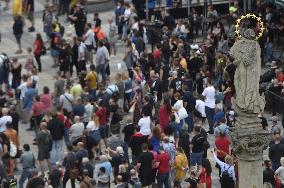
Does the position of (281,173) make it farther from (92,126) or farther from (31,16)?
(31,16)

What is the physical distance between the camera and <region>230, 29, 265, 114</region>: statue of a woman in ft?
69.3

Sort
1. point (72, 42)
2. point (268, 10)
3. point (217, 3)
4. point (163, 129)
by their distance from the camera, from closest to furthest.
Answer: point (163, 129), point (72, 42), point (268, 10), point (217, 3)

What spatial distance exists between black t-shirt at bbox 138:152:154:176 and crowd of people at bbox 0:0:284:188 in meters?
0.02

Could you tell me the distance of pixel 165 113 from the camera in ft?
113

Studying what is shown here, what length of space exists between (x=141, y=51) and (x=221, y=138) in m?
11.7

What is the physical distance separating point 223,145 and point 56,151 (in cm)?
501

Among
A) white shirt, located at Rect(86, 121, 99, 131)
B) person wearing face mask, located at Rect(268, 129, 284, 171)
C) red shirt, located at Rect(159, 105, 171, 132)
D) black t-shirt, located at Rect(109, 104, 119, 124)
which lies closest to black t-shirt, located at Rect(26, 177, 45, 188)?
white shirt, located at Rect(86, 121, 99, 131)

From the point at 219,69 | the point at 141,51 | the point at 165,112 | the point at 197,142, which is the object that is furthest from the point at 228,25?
the point at 197,142

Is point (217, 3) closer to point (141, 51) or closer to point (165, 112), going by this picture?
point (141, 51)

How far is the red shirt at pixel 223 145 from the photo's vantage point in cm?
3146

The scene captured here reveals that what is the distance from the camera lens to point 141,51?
141ft

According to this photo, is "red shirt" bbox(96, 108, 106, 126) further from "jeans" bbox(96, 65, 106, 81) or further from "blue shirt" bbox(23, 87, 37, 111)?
"jeans" bbox(96, 65, 106, 81)

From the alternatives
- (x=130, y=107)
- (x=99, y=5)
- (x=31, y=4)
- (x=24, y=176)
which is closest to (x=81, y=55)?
(x=130, y=107)

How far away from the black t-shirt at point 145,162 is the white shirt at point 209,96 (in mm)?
5624
